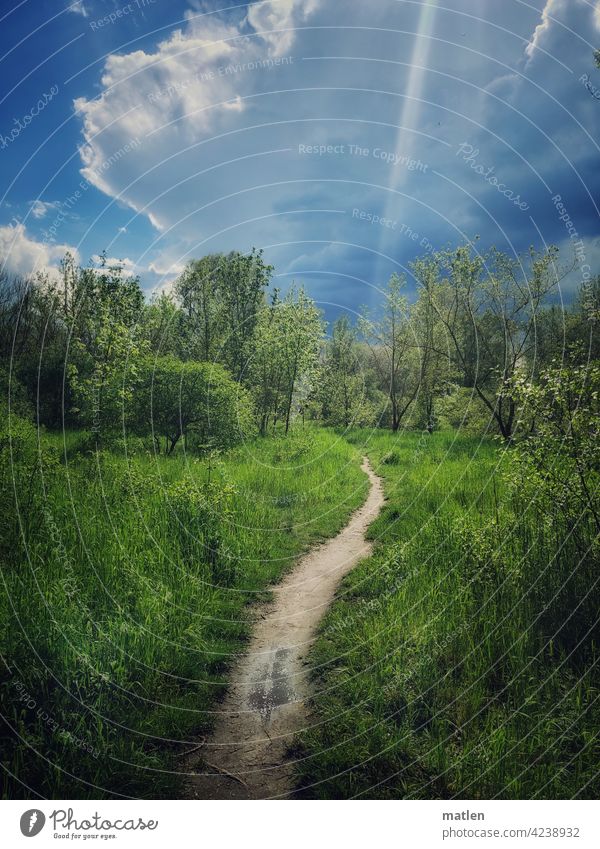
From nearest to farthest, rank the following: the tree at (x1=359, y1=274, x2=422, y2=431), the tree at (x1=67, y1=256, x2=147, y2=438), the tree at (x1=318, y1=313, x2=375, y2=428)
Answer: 1. the tree at (x1=67, y1=256, x2=147, y2=438)
2. the tree at (x1=359, y1=274, x2=422, y2=431)
3. the tree at (x1=318, y1=313, x2=375, y2=428)

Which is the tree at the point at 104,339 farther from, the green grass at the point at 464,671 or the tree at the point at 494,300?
the tree at the point at 494,300

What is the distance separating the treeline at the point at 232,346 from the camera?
29.7 ft

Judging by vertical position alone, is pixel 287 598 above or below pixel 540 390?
below

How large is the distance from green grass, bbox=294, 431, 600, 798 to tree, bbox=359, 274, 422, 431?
23130 millimetres

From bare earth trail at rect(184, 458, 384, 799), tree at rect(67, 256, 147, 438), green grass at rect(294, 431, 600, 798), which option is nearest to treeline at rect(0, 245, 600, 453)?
tree at rect(67, 256, 147, 438)

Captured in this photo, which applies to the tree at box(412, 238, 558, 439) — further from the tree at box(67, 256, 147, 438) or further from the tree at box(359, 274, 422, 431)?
the tree at box(67, 256, 147, 438)

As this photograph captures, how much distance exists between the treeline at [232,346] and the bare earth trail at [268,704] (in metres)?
4.72

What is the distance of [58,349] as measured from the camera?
11250 mm

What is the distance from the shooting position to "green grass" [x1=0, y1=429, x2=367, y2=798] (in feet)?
11.9

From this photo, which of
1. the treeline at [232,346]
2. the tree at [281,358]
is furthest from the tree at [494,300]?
the tree at [281,358]

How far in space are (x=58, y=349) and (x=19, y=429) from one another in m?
3.89

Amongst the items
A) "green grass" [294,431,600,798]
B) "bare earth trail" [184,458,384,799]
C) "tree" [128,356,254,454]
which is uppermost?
"tree" [128,356,254,454]
